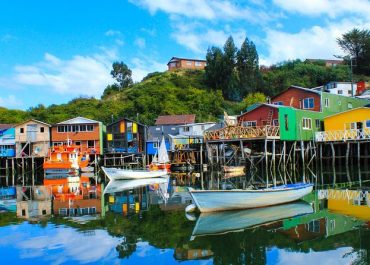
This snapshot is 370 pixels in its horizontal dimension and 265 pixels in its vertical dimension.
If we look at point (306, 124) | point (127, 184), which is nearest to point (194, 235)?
point (127, 184)

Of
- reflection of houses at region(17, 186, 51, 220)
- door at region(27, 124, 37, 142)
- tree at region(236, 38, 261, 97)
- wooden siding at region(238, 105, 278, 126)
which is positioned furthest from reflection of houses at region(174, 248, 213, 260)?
tree at region(236, 38, 261, 97)

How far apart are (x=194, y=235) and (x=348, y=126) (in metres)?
33.9

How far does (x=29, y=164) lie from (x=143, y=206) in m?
41.8

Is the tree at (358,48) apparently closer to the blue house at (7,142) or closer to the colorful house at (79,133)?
the colorful house at (79,133)

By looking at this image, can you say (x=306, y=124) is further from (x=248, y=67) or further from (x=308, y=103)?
(x=248, y=67)

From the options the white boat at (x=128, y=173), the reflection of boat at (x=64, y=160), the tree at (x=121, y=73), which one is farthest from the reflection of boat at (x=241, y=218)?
the tree at (x=121, y=73)

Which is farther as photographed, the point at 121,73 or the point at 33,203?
the point at 121,73

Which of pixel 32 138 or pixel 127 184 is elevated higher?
pixel 32 138

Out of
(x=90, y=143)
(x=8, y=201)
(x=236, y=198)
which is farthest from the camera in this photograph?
(x=90, y=143)

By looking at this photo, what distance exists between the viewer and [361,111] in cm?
4269

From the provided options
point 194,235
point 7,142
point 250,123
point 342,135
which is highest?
point 250,123

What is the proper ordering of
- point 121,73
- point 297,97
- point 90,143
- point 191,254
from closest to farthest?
point 191,254 → point 297,97 → point 90,143 → point 121,73

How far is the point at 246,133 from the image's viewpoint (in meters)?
39.9

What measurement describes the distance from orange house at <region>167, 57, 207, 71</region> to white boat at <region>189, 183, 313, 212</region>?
309 feet
